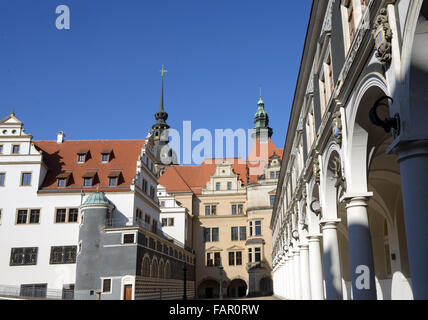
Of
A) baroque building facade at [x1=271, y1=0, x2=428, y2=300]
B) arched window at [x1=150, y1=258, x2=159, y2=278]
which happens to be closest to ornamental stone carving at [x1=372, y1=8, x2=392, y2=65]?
baroque building facade at [x1=271, y1=0, x2=428, y2=300]

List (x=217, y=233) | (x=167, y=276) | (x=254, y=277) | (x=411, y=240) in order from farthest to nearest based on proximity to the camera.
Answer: (x=217, y=233) → (x=254, y=277) → (x=167, y=276) → (x=411, y=240)

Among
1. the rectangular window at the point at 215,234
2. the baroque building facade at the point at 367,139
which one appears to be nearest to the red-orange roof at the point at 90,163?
the baroque building facade at the point at 367,139

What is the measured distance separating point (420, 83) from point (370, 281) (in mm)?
5150

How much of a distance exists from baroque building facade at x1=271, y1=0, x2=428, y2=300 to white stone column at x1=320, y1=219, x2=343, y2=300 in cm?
3

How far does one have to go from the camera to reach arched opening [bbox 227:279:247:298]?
59.6 m

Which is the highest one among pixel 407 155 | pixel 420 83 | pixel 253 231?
pixel 253 231

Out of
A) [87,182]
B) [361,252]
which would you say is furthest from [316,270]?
[87,182]

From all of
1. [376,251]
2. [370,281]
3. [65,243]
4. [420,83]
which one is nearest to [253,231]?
[65,243]

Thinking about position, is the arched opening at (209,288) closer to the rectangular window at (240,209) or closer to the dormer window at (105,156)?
the rectangular window at (240,209)

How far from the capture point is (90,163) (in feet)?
134

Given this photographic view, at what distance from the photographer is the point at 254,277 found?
2135 inches

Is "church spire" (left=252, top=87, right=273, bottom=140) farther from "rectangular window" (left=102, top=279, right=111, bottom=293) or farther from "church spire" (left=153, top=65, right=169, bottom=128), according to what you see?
"rectangular window" (left=102, top=279, right=111, bottom=293)

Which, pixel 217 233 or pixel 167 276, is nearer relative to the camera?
pixel 167 276
